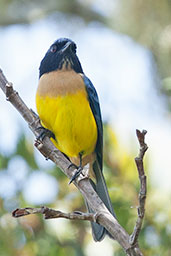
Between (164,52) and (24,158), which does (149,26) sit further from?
(24,158)

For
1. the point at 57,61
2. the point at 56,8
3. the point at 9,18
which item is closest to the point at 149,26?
the point at 56,8

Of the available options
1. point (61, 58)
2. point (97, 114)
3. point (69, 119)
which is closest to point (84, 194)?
point (69, 119)

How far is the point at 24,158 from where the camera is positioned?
4238mm

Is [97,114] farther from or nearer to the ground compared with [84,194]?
farther from the ground

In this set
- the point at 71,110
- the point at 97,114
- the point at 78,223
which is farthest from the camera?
the point at 97,114

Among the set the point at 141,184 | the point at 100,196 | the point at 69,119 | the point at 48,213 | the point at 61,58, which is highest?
the point at 61,58

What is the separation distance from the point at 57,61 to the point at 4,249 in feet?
6.20

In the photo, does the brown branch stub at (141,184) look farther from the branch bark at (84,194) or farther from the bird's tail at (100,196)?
the bird's tail at (100,196)

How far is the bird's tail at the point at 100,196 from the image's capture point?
350 centimetres

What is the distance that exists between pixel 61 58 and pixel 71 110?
0.78 meters

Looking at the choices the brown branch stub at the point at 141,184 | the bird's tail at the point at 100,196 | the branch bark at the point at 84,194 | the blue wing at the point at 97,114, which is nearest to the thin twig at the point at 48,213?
the branch bark at the point at 84,194

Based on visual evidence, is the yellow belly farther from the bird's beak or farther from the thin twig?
the thin twig

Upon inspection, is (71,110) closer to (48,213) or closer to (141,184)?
(48,213)

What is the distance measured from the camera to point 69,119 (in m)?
4.18
